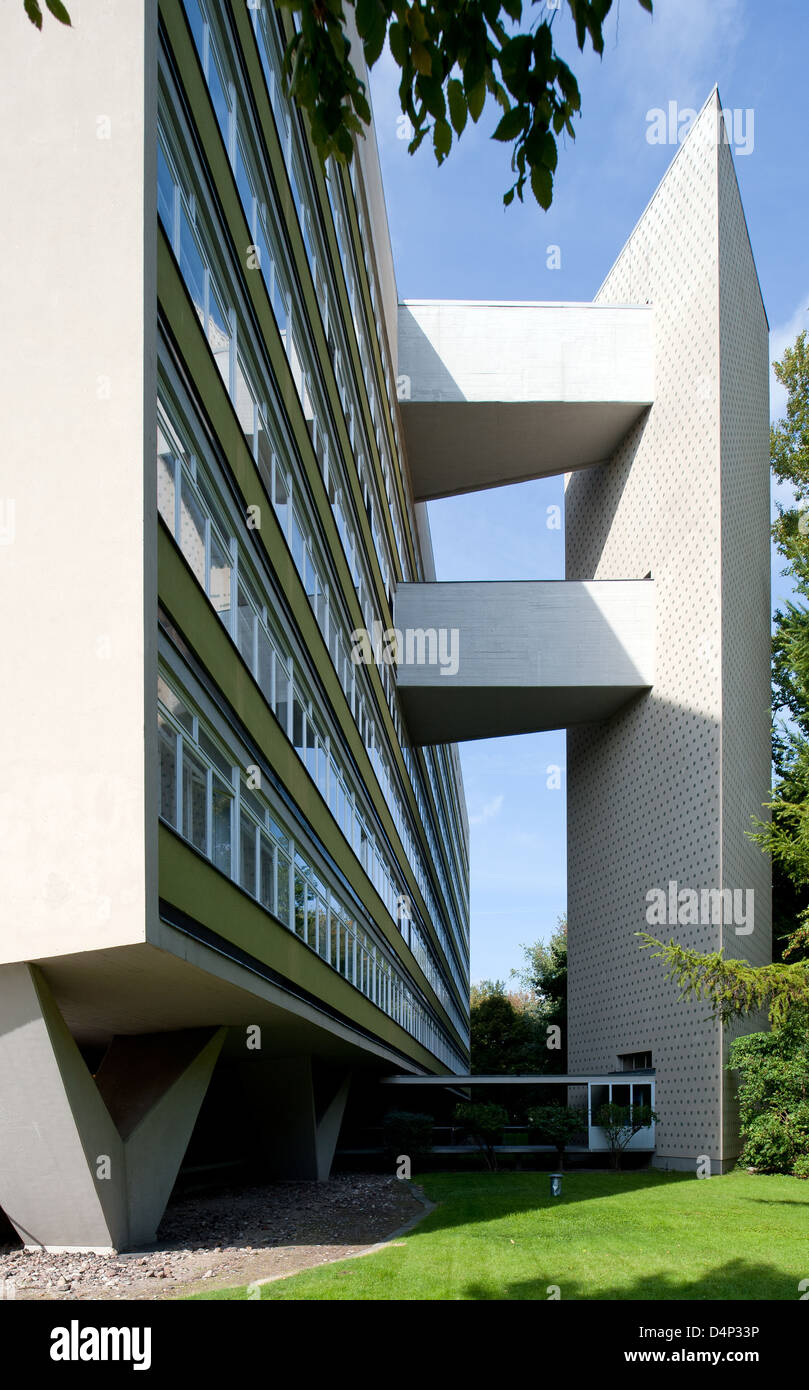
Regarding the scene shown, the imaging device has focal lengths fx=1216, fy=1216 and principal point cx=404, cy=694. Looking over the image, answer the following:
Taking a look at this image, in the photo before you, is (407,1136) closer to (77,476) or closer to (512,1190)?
(512,1190)

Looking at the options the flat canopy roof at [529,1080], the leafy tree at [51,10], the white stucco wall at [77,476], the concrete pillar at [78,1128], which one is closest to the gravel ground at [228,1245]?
the concrete pillar at [78,1128]

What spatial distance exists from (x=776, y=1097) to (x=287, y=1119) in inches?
432

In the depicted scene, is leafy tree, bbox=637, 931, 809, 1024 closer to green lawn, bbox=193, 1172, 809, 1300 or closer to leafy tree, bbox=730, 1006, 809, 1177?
leafy tree, bbox=730, 1006, 809, 1177

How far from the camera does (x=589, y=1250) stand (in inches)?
591

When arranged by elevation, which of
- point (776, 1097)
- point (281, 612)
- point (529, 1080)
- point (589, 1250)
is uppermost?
point (281, 612)

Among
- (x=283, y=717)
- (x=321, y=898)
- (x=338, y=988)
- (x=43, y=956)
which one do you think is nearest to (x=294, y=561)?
(x=283, y=717)

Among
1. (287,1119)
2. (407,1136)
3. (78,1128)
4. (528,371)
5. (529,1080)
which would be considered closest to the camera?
(78,1128)

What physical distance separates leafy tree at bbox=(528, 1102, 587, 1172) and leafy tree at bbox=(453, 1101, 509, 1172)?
825 millimetres

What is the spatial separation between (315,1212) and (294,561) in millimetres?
10575

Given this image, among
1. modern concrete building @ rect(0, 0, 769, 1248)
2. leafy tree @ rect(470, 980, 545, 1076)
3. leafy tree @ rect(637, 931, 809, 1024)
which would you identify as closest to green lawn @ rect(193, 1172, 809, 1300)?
modern concrete building @ rect(0, 0, 769, 1248)

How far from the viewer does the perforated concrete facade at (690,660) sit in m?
30.6

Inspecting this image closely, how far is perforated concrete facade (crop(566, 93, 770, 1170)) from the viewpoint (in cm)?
3062

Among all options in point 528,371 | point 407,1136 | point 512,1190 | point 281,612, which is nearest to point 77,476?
point 281,612
